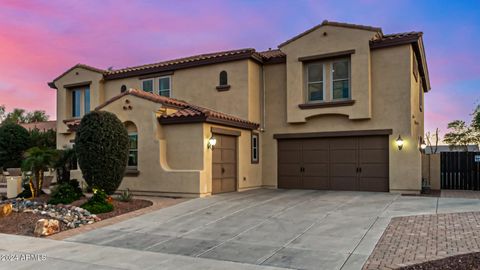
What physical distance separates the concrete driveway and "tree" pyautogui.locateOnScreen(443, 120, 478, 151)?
21.2m

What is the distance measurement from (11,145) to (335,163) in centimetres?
2302

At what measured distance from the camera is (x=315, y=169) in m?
17.8

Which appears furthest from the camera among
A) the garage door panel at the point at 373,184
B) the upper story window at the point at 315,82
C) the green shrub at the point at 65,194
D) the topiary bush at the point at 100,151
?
the upper story window at the point at 315,82

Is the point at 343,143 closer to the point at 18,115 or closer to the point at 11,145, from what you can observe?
the point at 11,145

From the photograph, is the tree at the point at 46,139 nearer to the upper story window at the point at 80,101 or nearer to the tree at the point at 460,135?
the upper story window at the point at 80,101

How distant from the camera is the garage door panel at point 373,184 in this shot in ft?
53.7

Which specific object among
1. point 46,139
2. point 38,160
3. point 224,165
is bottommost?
point 224,165

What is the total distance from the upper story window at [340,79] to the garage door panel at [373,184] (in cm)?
354

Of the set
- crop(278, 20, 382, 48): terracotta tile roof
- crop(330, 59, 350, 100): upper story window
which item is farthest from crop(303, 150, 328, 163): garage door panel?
crop(278, 20, 382, 48): terracotta tile roof

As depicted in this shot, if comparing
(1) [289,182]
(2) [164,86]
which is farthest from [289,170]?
(2) [164,86]

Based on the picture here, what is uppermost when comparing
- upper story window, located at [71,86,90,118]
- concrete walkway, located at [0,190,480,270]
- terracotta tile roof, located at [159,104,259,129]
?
upper story window, located at [71,86,90,118]

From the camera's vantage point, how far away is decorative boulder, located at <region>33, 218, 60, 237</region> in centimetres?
988

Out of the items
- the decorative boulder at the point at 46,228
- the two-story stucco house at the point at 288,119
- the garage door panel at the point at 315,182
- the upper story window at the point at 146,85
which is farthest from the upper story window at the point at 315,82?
the decorative boulder at the point at 46,228

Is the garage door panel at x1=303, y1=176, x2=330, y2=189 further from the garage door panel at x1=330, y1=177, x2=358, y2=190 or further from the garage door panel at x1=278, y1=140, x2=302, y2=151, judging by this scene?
the garage door panel at x1=278, y1=140, x2=302, y2=151
